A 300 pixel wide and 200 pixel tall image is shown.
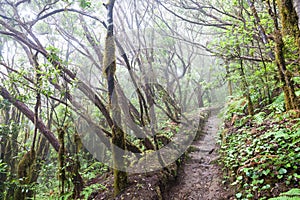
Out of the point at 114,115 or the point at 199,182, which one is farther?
the point at 199,182

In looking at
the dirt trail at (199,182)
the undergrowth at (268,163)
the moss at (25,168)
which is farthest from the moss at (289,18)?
the moss at (25,168)

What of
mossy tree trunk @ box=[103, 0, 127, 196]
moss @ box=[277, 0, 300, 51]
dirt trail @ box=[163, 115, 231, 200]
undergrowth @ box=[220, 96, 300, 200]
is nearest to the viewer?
moss @ box=[277, 0, 300, 51]

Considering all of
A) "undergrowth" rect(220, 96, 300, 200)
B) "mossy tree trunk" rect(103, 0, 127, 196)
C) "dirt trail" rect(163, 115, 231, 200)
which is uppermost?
"mossy tree trunk" rect(103, 0, 127, 196)

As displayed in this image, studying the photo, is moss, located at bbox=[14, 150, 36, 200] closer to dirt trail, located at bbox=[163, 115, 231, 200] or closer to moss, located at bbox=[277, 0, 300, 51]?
dirt trail, located at bbox=[163, 115, 231, 200]

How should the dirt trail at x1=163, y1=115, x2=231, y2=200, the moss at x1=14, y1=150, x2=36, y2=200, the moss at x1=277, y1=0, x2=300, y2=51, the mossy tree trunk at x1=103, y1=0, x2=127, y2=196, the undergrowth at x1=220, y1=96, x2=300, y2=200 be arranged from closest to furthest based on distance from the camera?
the moss at x1=277, y1=0, x2=300, y2=51 → the undergrowth at x1=220, y1=96, x2=300, y2=200 → the mossy tree trunk at x1=103, y1=0, x2=127, y2=196 → the dirt trail at x1=163, y1=115, x2=231, y2=200 → the moss at x1=14, y1=150, x2=36, y2=200

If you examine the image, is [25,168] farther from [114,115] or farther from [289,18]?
[289,18]

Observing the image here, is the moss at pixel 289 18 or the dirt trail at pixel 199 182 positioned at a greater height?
the moss at pixel 289 18

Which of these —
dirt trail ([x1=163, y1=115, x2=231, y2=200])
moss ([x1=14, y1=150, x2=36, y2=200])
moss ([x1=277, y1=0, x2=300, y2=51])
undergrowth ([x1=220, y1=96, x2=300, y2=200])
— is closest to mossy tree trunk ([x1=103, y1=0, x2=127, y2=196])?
dirt trail ([x1=163, y1=115, x2=231, y2=200])

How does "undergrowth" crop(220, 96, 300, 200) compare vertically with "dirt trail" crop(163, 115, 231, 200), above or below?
above

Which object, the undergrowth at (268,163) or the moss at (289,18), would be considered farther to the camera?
the undergrowth at (268,163)

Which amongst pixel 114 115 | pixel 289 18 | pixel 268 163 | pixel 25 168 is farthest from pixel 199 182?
pixel 25 168

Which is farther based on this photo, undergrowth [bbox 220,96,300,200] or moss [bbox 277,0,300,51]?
undergrowth [bbox 220,96,300,200]

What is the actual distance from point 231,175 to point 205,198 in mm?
756

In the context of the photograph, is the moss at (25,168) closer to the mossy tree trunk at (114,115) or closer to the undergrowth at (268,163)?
the mossy tree trunk at (114,115)
